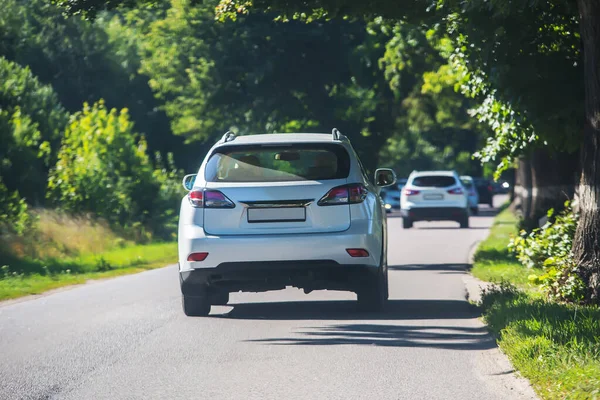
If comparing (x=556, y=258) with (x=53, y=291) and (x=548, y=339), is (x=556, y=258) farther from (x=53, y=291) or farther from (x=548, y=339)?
(x=53, y=291)

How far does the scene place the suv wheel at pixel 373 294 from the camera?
11629mm

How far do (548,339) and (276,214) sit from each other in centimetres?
341

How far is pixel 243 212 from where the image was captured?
1128 centimetres

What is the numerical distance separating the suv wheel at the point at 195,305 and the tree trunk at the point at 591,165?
12.3 feet

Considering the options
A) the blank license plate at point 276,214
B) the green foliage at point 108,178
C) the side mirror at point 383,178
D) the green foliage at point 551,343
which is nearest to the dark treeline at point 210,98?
the green foliage at point 108,178

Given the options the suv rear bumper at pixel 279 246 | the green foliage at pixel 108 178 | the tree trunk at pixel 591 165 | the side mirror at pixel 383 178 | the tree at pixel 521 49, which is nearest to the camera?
the suv rear bumper at pixel 279 246

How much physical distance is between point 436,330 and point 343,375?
8.55ft

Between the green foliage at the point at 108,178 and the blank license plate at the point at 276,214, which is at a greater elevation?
the blank license plate at the point at 276,214

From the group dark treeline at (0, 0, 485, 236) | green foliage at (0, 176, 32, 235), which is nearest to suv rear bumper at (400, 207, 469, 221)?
dark treeline at (0, 0, 485, 236)

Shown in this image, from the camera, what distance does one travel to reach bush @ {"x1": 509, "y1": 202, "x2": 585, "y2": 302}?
11883mm

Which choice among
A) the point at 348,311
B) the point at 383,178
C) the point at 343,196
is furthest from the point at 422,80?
the point at 343,196

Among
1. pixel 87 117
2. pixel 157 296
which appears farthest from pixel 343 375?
pixel 87 117

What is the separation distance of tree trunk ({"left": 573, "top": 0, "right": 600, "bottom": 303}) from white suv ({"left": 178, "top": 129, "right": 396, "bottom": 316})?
81.6 inches

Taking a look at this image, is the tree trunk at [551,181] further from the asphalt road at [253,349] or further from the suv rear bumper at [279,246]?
the suv rear bumper at [279,246]
